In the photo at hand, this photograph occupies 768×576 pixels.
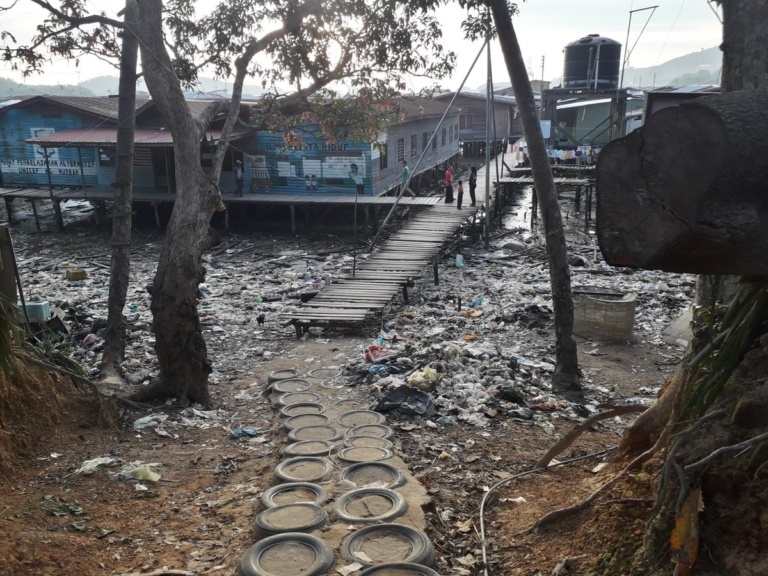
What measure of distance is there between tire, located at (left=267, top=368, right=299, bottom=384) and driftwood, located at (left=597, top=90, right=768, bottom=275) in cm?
656

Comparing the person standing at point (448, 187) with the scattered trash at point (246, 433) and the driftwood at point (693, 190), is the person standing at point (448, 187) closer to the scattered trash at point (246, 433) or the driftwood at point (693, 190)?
the scattered trash at point (246, 433)

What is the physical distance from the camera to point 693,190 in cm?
193

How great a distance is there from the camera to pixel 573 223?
792 inches

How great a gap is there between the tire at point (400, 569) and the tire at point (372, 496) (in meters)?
0.58

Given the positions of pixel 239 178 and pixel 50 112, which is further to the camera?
pixel 50 112

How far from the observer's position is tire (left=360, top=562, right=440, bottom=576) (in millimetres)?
3555

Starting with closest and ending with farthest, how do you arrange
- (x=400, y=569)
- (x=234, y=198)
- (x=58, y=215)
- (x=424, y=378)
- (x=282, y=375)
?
(x=400, y=569)
(x=424, y=378)
(x=282, y=375)
(x=234, y=198)
(x=58, y=215)

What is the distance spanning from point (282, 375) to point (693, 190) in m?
6.96

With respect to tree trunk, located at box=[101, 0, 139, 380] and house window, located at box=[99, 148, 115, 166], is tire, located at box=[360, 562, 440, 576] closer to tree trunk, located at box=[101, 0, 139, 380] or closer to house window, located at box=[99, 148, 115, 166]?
tree trunk, located at box=[101, 0, 139, 380]

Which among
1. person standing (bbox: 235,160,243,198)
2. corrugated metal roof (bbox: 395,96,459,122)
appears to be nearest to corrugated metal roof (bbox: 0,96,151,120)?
person standing (bbox: 235,160,243,198)

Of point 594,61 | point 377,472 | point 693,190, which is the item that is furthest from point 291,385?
point 594,61

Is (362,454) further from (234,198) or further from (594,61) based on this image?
(594,61)

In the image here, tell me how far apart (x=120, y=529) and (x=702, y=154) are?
13.7 feet

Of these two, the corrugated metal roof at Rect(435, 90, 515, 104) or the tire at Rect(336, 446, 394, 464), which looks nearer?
the tire at Rect(336, 446, 394, 464)
